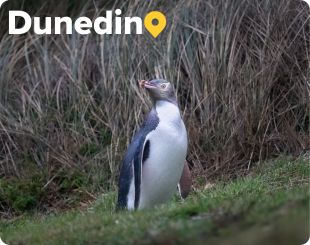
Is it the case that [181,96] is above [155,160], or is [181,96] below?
above

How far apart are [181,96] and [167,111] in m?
3.25

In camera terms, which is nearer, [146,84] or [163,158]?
[163,158]

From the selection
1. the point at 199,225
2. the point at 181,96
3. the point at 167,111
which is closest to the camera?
the point at 199,225

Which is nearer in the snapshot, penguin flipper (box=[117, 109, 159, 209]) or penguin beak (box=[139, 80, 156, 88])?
penguin flipper (box=[117, 109, 159, 209])

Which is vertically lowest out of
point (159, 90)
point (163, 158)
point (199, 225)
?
point (199, 225)

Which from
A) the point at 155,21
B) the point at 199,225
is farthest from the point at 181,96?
the point at 199,225

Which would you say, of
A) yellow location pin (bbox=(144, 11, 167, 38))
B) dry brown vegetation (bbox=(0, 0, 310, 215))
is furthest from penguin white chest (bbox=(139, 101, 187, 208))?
yellow location pin (bbox=(144, 11, 167, 38))

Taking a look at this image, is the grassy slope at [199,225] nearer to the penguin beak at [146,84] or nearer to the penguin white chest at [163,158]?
the penguin white chest at [163,158]

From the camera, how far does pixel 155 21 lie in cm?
952

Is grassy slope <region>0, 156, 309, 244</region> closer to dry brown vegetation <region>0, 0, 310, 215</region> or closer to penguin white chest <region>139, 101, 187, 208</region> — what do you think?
penguin white chest <region>139, 101, 187, 208</region>

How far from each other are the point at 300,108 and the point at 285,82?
400 millimetres

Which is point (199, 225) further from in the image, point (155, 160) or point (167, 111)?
point (167, 111)

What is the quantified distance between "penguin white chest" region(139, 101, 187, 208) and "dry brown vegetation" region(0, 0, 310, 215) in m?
2.37

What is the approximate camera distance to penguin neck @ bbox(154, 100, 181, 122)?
707 centimetres
